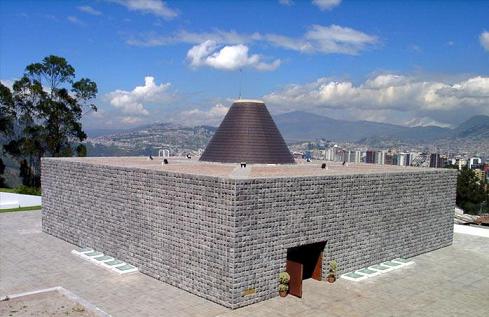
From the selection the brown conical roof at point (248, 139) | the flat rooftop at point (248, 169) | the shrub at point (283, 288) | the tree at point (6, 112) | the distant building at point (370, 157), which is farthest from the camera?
the distant building at point (370, 157)

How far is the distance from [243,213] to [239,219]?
0.20m

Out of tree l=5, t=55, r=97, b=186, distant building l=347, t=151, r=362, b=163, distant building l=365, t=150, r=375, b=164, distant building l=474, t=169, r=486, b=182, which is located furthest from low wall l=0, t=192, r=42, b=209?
distant building l=365, t=150, r=375, b=164

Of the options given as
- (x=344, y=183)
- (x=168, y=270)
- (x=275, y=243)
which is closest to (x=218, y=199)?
(x=275, y=243)

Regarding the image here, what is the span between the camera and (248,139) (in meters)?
19.8

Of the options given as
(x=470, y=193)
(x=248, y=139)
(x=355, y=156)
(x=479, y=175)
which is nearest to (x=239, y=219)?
(x=248, y=139)

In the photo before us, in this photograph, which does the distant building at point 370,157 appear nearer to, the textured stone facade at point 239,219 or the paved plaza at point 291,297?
the textured stone facade at point 239,219

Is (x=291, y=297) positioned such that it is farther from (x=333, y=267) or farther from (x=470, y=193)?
(x=470, y=193)

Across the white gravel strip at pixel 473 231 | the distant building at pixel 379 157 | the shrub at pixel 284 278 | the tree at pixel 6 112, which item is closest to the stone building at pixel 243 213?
the shrub at pixel 284 278

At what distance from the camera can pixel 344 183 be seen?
14.8 meters

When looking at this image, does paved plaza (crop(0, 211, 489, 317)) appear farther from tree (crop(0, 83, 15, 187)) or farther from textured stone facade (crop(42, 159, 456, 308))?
tree (crop(0, 83, 15, 187))

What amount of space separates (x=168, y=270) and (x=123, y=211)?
3253 millimetres

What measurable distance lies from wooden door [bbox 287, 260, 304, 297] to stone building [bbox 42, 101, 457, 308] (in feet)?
0.59

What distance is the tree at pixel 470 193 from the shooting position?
40.0 metres

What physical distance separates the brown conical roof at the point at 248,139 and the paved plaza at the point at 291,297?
683 cm
